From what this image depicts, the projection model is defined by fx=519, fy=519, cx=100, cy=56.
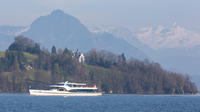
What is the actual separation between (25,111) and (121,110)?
24.7 metres

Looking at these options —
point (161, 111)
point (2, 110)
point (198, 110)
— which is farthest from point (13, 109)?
point (198, 110)

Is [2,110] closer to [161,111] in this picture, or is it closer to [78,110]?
[78,110]

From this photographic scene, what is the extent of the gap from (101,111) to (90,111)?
271 cm

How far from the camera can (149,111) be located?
13100 centimetres

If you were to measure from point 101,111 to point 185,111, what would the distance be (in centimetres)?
2310

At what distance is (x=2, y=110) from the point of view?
12588cm

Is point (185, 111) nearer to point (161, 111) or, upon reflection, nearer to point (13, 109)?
point (161, 111)

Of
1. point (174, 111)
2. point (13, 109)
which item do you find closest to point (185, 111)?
point (174, 111)

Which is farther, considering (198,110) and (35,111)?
(198,110)

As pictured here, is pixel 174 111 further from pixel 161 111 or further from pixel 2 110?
pixel 2 110

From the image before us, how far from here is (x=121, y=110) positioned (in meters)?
132

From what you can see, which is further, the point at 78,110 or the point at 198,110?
the point at 198,110

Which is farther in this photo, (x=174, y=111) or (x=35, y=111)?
(x=174, y=111)

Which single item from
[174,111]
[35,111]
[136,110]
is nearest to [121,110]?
[136,110]
